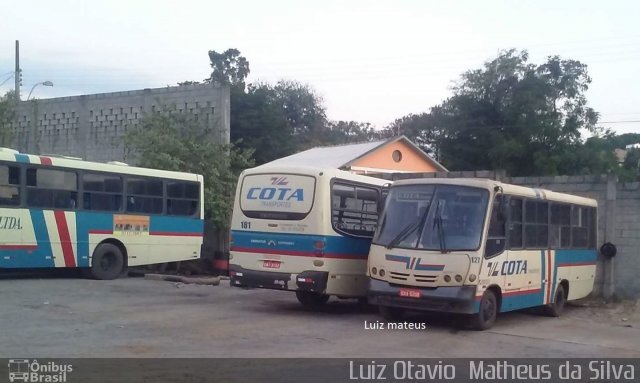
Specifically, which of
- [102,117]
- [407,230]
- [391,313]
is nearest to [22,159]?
[391,313]

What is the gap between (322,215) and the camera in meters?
13.7

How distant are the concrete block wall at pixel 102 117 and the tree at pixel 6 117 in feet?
4.99

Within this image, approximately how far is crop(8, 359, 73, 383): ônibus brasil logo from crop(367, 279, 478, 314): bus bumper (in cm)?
576

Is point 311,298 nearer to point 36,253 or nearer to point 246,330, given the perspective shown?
point 246,330

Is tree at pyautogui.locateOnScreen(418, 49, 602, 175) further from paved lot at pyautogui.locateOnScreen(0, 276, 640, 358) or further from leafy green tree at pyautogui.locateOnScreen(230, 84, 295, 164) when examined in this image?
paved lot at pyautogui.locateOnScreen(0, 276, 640, 358)

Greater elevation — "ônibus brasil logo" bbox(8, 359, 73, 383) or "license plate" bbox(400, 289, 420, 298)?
"license plate" bbox(400, 289, 420, 298)

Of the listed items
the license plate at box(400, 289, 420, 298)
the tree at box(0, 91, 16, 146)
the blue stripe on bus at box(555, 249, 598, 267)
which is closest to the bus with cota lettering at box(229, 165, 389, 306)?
the license plate at box(400, 289, 420, 298)

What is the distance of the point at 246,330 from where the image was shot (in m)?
11.5

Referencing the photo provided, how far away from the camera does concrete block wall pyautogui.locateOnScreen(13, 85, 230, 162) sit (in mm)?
26266

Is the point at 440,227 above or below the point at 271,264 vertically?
above

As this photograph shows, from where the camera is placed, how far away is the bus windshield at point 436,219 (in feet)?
40.1

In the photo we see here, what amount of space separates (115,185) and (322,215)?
7.38 m

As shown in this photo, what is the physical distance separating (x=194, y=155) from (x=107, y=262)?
638 cm

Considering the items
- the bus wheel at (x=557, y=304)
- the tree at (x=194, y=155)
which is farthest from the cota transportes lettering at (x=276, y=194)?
the tree at (x=194, y=155)
